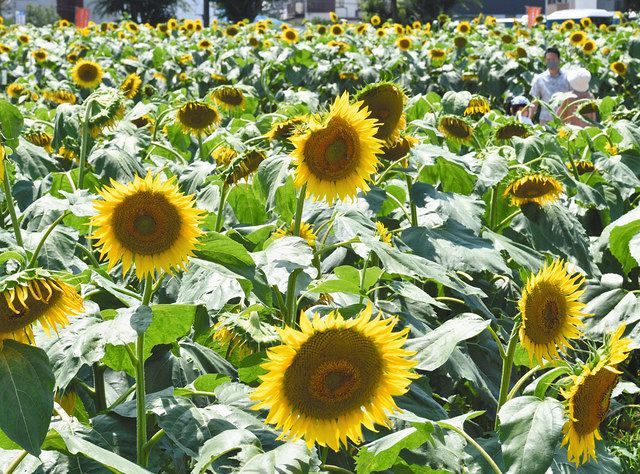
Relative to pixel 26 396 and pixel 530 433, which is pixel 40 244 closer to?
pixel 26 396

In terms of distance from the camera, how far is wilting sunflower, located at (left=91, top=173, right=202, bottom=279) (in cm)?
186

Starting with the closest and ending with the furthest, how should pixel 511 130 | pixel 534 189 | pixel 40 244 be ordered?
pixel 40 244
pixel 534 189
pixel 511 130

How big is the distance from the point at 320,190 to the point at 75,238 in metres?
0.68

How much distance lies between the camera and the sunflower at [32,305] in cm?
163

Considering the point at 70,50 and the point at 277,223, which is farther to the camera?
the point at 70,50

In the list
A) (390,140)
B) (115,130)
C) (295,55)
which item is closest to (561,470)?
(390,140)

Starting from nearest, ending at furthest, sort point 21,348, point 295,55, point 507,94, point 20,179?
point 21,348 < point 20,179 < point 295,55 < point 507,94

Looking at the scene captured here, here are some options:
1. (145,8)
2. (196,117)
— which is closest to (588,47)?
(196,117)

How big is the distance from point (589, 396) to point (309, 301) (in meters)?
0.85

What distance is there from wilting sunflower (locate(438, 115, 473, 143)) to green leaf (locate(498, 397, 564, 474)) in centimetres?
211

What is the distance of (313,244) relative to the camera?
252cm

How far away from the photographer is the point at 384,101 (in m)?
2.65

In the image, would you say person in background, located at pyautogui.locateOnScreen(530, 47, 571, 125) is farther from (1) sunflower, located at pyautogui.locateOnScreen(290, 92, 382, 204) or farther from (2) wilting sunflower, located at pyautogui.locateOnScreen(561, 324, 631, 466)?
(2) wilting sunflower, located at pyautogui.locateOnScreen(561, 324, 631, 466)

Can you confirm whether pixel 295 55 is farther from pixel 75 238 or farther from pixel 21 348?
pixel 21 348
